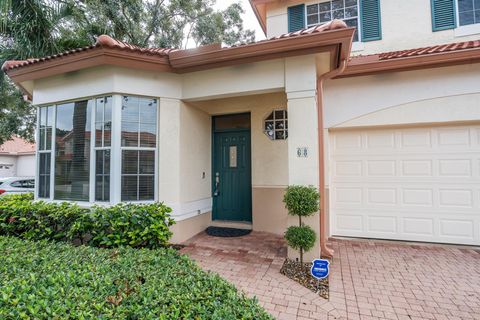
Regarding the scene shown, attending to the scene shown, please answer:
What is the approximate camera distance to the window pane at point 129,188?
4703 millimetres

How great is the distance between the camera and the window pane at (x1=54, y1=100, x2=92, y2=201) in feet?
16.0

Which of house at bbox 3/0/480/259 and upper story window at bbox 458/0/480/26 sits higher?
upper story window at bbox 458/0/480/26

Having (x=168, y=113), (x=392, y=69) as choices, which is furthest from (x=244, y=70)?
(x=392, y=69)

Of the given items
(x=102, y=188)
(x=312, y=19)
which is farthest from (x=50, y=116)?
(x=312, y=19)

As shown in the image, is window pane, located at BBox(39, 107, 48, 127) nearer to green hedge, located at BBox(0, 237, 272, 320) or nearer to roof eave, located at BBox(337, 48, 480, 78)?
green hedge, located at BBox(0, 237, 272, 320)

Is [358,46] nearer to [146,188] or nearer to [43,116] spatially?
[146,188]

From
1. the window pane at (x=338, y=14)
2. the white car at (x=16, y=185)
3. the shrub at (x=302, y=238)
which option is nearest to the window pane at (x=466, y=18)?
the window pane at (x=338, y=14)

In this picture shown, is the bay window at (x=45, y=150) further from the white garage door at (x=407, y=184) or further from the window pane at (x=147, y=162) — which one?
the white garage door at (x=407, y=184)

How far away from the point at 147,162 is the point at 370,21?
6318 millimetres

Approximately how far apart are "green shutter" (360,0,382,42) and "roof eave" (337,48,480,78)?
184cm

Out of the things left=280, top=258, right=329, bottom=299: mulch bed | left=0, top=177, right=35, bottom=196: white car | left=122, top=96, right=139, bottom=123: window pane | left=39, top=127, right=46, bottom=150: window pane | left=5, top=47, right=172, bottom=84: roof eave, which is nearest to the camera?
left=280, top=258, right=329, bottom=299: mulch bed

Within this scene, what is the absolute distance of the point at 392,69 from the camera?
4758 millimetres

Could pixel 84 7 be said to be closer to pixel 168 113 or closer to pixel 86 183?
pixel 168 113

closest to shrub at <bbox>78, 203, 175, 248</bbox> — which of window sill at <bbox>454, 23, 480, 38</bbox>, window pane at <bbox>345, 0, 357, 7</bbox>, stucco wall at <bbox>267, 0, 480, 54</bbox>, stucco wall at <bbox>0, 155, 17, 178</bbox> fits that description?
stucco wall at <bbox>267, 0, 480, 54</bbox>
